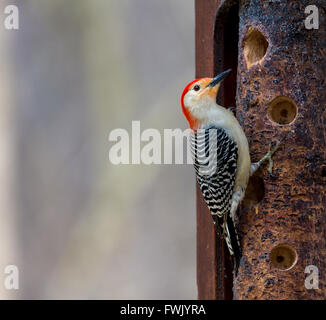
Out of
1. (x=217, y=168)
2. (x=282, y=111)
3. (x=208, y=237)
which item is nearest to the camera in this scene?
(x=282, y=111)

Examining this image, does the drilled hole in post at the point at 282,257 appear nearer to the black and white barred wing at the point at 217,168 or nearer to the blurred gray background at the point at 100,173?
the black and white barred wing at the point at 217,168

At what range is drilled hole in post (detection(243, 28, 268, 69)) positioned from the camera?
400 cm

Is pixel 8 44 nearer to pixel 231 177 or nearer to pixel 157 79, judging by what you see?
pixel 157 79

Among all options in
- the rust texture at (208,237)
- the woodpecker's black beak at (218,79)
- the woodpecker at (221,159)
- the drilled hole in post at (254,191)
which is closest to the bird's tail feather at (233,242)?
the woodpecker at (221,159)

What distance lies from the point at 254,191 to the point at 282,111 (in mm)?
482

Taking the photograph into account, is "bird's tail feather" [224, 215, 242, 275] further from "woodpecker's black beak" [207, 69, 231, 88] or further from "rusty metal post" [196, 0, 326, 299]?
"woodpecker's black beak" [207, 69, 231, 88]

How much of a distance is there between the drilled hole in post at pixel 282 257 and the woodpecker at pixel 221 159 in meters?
0.19

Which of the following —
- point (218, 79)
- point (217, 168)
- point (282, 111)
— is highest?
point (218, 79)

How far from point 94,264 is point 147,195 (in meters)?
0.85

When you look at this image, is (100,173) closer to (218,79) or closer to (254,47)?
(218,79)

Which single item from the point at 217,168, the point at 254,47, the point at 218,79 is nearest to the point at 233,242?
the point at 217,168

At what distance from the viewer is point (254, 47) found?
13.2 feet
